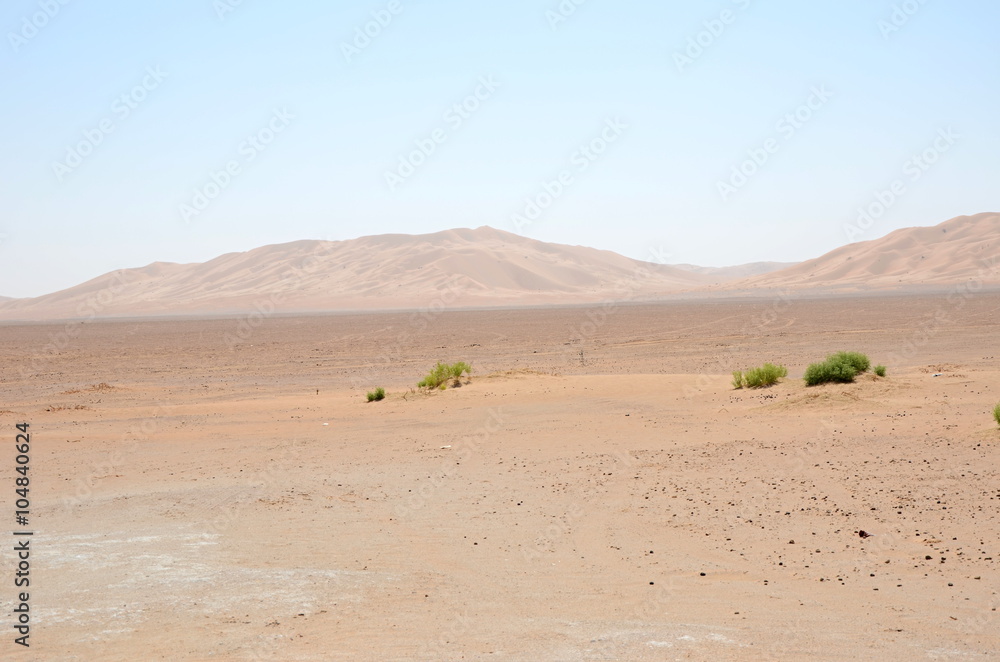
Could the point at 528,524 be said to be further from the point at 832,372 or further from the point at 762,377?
the point at 762,377

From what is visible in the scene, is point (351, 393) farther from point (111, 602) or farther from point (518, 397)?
point (111, 602)

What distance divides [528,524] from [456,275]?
418 ft

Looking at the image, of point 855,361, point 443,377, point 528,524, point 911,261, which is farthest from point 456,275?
point 528,524

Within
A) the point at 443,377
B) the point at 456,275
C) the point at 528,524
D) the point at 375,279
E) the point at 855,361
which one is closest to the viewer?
the point at 528,524

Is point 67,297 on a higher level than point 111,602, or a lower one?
higher

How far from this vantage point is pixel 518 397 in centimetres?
1577

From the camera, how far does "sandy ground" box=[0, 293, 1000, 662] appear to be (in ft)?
18.4

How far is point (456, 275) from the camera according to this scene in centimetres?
13512

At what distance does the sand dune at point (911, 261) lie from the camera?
343 ft

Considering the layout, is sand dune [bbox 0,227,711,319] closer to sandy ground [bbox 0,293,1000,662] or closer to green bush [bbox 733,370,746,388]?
green bush [bbox 733,370,746,388]

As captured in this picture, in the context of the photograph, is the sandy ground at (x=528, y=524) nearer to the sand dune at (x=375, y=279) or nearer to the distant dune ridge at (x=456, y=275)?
the distant dune ridge at (x=456, y=275)

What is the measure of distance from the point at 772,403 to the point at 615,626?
8717mm

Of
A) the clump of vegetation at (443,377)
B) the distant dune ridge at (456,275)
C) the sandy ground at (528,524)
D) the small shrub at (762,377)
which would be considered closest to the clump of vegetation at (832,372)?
the sandy ground at (528,524)

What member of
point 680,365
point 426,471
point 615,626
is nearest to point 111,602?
point 615,626
